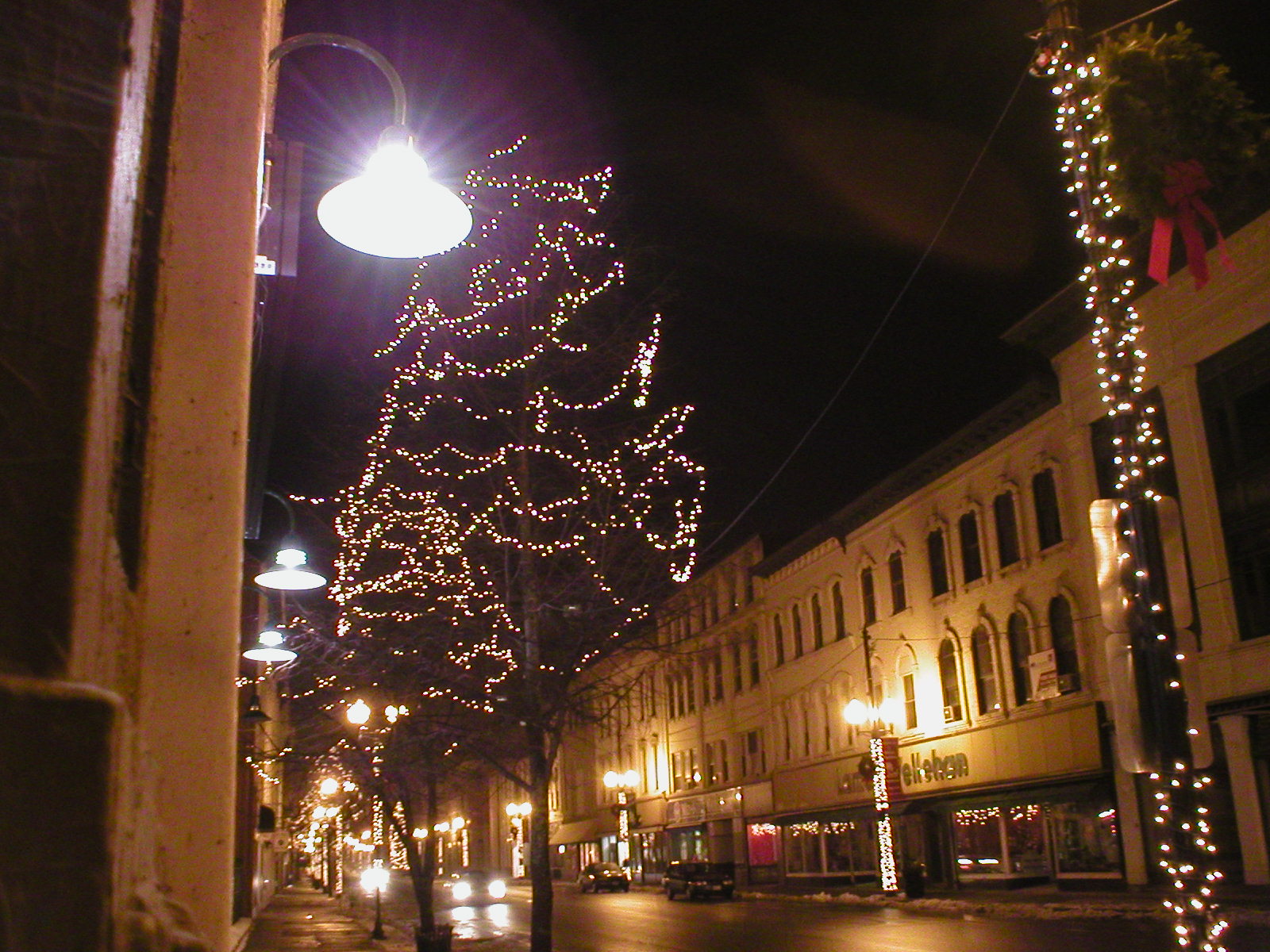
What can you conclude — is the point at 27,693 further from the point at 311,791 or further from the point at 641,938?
the point at 311,791

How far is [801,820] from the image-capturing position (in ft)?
152

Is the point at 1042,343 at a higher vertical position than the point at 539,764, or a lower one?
higher

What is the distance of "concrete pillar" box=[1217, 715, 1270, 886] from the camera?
24234mm

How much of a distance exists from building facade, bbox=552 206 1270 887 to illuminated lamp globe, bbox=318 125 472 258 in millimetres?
13903

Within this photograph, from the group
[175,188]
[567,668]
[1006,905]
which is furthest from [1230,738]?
[175,188]

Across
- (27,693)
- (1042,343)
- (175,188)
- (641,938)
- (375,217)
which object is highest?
(1042,343)

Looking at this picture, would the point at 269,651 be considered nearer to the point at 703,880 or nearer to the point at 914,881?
the point at 914,881

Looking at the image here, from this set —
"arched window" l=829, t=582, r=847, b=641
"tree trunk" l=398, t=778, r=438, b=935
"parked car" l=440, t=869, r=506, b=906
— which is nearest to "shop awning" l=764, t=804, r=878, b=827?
"arched window" l=829, t=582, r=847, b=641

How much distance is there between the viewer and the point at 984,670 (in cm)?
3497

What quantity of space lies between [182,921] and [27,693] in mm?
474

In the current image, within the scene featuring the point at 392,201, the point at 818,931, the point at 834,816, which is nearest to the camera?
the point at 392,201

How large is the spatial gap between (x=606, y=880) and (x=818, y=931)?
32.2 m

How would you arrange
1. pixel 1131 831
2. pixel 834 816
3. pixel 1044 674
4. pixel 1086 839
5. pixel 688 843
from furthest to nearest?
pixel 688 843 → pixel 834 816 → pixel 1044 674 → pixel 1086 839 → pixel 1131 831

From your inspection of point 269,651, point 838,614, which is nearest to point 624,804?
point 838,614
